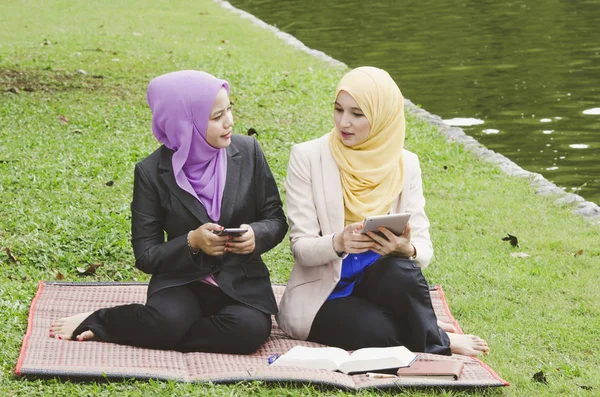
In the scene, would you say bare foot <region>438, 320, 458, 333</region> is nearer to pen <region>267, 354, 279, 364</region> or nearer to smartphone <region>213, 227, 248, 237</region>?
pen <region>267, 354, 279, 364</region>

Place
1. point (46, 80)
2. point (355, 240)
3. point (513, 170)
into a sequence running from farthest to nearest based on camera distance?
point (46, 80) < point (513, 170) < point (355, 240)

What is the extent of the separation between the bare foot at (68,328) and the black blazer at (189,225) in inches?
13.9

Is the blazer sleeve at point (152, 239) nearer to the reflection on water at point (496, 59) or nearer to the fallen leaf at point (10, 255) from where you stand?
the fallen leaf at point (10, 255)

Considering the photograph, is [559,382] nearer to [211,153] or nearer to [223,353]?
[223,353]

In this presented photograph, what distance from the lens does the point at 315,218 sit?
4.66 m

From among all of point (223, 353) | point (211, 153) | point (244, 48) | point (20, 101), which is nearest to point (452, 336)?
point (223, 353)

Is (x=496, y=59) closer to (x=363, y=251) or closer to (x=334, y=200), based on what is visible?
(x=334, y=200)

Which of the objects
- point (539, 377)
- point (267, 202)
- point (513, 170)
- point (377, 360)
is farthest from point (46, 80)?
point (539, 377)

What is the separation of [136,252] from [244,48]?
35.7 feet

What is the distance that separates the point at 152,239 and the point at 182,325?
425 millimetres

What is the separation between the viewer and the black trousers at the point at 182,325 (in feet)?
14.7

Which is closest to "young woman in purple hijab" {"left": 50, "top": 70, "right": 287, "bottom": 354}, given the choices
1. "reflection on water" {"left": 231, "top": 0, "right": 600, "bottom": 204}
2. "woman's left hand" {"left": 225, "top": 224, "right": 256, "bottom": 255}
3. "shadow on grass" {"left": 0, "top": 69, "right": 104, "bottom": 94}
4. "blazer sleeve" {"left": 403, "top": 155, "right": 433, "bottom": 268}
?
"woman's left hand" {"left": 225, "top": 224, "right": 256, "bottom": 255}

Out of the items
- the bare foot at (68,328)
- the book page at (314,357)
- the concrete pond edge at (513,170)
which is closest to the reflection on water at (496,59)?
the concrete pond edge at (513,170)

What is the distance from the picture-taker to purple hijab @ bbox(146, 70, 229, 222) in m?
4.45
